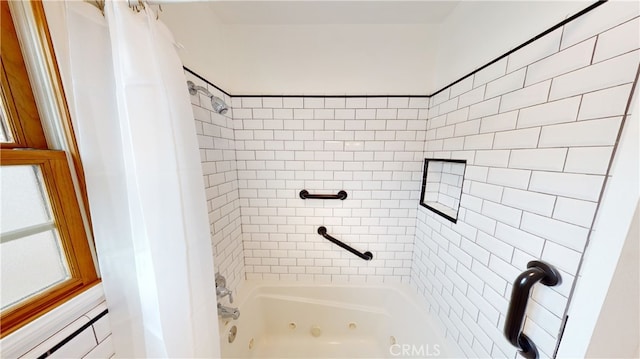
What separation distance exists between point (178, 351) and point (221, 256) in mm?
536

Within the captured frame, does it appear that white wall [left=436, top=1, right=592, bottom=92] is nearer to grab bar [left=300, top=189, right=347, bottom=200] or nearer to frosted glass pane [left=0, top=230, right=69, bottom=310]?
grab bar [left=300, top=189, right=347, bottom=200]

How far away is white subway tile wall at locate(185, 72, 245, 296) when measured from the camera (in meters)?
1.02

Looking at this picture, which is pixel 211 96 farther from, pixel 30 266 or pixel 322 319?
pixel 322 319

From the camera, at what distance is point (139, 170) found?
54 cm

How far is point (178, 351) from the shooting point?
67 cm

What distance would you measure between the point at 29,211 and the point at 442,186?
71.7 inches

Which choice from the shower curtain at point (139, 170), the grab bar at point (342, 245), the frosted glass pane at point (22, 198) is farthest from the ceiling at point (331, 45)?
the grab bar at point (342, 245)

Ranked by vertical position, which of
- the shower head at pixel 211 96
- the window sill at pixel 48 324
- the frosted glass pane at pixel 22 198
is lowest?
the window sill at pixel 48 324

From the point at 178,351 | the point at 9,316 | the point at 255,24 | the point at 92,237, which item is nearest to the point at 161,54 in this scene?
the point at 92,237

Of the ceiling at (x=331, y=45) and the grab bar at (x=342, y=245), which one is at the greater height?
the ceiling at (x=331, y=45)

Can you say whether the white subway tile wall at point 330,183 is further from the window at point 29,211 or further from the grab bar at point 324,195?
the window at point 29,211

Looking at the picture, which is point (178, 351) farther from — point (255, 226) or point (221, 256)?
point (255, 226)

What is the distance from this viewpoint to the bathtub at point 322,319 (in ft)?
4.62

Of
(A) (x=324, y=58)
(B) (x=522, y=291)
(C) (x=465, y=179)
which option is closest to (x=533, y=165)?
(C) (x=465, y=179)
